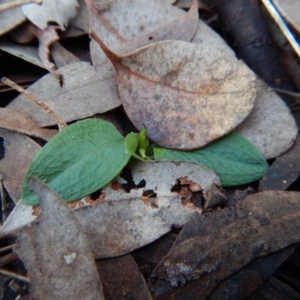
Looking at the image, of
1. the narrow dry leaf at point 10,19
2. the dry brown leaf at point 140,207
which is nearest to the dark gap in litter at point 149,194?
the dry brown leaf at point 140,207

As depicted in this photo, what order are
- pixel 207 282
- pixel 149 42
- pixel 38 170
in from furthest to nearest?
pixel 149 42 < pixel 38 170 < pixel 207 282

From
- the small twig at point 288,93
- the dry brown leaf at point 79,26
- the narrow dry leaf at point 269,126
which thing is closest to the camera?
the narrow dry leaf at point 269,126

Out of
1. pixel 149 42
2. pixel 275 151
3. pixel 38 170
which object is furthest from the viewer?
pixel 149 42

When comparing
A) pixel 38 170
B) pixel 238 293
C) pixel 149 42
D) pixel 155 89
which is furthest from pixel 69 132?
pixel 238 293

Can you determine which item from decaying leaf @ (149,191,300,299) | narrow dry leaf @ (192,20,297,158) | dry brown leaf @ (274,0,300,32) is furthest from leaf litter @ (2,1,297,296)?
dry brown leaf @ (274,0,300,32)

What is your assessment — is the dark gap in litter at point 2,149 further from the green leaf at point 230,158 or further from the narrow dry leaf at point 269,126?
the narrow dry leaf at point 269,126

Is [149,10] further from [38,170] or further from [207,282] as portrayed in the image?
[207,282]

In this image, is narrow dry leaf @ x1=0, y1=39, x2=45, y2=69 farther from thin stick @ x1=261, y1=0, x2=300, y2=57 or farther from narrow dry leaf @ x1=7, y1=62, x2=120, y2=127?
thin stick @ x1=261, y1=0, x2=300, y2=57
